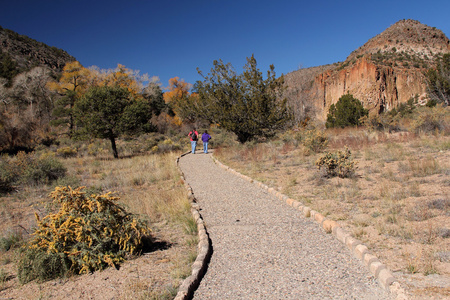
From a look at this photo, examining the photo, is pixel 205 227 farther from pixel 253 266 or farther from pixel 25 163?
pixel 25 163

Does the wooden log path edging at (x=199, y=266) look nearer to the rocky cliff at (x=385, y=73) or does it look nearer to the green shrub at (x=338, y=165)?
the green shrub at (x=338, y=165)

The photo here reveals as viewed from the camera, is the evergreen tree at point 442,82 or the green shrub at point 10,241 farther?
the evergreen tree at point 442,82

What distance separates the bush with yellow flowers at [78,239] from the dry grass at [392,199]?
12.1 feet

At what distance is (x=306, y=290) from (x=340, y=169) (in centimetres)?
628

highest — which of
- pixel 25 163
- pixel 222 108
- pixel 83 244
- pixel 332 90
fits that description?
pixel 332 90

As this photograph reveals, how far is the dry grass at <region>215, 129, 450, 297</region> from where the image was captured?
3977 mm

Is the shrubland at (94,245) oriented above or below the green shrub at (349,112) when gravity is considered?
below

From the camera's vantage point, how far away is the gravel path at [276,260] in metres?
3.42

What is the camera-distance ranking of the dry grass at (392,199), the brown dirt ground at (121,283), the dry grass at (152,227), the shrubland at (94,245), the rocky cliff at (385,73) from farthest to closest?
the rocky cliff at (385,73), the shrubland at (94,245), the dry grass at (392,199), the dry grass at (152,227), the brown dirt ground at (121,283)

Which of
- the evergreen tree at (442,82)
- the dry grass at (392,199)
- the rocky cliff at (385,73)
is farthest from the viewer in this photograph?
the rocky cliff at (385,73)

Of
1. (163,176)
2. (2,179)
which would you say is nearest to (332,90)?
(163,176)

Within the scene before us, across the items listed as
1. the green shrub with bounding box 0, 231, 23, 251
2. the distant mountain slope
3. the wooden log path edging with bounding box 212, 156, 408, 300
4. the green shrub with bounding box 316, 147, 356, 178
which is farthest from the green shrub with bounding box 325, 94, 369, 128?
the distant mountain slope

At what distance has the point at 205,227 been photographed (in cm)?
589

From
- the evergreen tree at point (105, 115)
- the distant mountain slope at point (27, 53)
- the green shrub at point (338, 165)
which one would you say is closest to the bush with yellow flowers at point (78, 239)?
the green shrub at point (338, 165)
